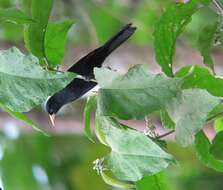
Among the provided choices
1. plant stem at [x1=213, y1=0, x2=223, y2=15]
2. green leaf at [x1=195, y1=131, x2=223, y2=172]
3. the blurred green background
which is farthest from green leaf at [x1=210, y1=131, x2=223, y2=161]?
the blurred green background

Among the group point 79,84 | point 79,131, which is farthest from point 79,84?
point 79,131

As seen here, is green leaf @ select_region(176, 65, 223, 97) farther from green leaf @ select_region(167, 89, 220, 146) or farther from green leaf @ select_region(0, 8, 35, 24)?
green leaf @ select_region(0, 8, 35, 24)

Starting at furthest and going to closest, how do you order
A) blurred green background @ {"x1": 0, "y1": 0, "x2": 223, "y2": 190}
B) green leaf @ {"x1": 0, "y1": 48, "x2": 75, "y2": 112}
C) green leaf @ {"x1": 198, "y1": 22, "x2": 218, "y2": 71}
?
blurred green background @ {"x1": 0, "y1": 0, "x2": 223, "y2": 190}
green leaf @ {"x1": 198, "y1": 22, "x2": 218, "y2": 71}
green leaf @ {"x1": 0, "y1": 48, "x2": 75, "y2": 112}

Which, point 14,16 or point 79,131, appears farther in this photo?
point 79,131

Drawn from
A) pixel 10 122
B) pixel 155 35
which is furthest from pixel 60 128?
pixel 155 35

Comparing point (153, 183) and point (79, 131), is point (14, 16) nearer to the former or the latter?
point (153, 183)

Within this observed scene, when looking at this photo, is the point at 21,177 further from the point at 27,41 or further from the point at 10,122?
the point at 27,41

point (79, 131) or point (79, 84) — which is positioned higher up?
point (79, 84)
